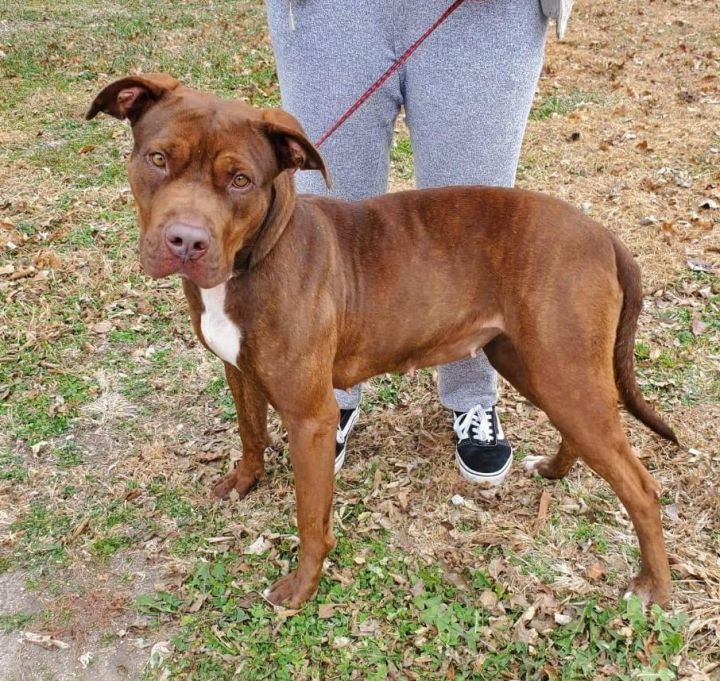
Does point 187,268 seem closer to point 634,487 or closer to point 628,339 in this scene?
point 628,339

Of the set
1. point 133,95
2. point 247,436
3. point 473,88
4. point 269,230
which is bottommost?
point 247,436

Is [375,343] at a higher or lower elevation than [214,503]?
higher

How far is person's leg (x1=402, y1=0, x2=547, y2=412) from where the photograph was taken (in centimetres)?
311

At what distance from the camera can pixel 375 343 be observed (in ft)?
10.4

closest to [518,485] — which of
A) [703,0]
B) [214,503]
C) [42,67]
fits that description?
[214,503]

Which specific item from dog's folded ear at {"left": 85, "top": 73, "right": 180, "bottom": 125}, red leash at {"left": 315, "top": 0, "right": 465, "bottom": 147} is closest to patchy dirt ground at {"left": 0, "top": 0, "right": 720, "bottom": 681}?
red leash at {"left": 315, "top": 0, "right": 465, "bottom": 147}

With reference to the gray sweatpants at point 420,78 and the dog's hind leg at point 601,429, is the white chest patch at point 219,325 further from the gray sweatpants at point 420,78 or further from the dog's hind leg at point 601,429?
the dog's hind leg at point 601,429

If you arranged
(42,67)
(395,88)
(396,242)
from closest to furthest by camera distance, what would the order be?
(396,242) → (395,88) → (42,67)

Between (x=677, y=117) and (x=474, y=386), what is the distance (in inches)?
241

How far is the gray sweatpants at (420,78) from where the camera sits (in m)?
3.12

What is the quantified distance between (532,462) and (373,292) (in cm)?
150

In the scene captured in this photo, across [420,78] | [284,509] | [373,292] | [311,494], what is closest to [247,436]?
[284,509]

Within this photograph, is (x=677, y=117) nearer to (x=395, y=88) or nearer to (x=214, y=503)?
(x=395, y=88)

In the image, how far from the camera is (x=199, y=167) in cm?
249
